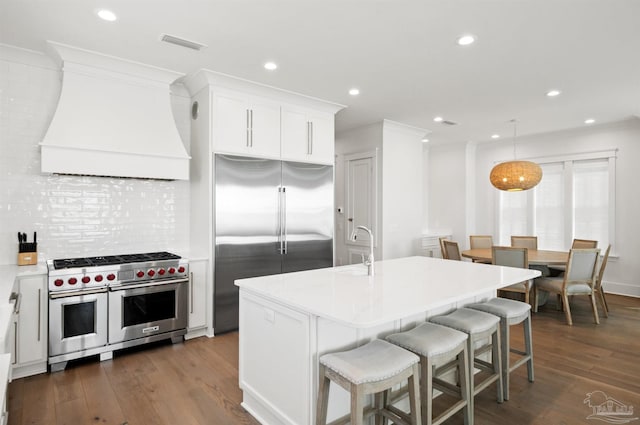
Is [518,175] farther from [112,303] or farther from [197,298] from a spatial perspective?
[112,303]

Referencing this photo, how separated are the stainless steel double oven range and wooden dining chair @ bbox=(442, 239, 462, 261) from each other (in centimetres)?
355

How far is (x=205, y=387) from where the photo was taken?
2730 millimetres

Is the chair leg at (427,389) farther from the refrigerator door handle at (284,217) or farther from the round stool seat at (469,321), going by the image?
the refrigerator door handle at (284,217)

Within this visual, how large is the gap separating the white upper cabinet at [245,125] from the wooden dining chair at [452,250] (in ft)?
9.02

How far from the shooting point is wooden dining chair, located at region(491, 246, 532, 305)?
446 centimetres

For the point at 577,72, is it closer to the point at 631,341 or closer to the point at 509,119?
the point at 509,119

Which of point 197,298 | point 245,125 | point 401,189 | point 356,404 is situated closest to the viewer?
point 356,404

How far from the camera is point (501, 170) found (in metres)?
5.18

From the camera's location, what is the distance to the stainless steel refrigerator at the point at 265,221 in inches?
155

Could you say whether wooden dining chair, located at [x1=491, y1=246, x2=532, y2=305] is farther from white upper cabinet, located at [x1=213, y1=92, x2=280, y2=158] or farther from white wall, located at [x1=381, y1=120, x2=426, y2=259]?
white upper cabinet, located at [x1=213, y1=92, x2=280, y2=158]

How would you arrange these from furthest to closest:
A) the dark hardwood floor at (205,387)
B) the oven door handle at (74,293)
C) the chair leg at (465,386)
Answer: the oven door handle at (74,293), the dark hardwood floor at (205,387), the chair leg at (465,386)

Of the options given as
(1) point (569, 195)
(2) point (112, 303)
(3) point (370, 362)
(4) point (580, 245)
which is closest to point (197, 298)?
(2) point (112, 303)

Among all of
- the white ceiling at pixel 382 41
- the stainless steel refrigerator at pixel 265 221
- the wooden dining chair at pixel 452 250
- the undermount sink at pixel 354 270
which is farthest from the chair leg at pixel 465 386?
the wooden dining chair at pixel 452 250

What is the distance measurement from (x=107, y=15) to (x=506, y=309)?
142 inches
